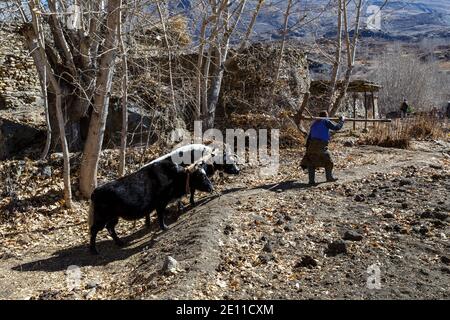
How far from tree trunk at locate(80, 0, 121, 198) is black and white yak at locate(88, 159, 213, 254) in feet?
8.24

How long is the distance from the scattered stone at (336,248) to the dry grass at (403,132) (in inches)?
376

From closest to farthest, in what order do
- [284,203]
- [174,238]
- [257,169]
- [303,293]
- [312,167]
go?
[303,293], [174,238], [284,203], [312,167], [257,169]

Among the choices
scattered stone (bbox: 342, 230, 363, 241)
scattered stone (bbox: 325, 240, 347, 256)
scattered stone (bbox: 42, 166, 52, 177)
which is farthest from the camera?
scattered stone (bbox: 42, 166, 52, 177)

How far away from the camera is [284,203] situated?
835 centimetres

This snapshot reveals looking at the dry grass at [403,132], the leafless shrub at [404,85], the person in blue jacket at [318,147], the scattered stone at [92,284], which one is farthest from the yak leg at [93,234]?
the leafless shrub at [404,85]

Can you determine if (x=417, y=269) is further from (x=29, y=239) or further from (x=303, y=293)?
(x=29, y=239)

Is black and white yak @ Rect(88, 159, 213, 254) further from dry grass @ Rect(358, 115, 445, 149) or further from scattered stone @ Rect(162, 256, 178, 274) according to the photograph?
dry grass @ Rect(358, 115, 445, 149)

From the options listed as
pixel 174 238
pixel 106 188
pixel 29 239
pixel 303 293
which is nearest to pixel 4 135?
pixel 29 239

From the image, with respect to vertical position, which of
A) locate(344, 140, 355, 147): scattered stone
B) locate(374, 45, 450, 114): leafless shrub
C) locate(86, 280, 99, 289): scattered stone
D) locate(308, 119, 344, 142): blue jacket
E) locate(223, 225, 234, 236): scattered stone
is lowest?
locate(86, 280, 99, 289): scattered stone

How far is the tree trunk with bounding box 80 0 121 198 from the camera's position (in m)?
9.41

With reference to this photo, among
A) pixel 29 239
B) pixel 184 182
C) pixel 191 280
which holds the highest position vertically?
pixel 184 182

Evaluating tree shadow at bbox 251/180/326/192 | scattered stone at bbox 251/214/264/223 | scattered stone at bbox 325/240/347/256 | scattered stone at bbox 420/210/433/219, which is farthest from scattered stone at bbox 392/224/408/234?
tree shadow at bbox 251/180/326/192

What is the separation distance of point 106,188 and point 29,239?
2.29 meters

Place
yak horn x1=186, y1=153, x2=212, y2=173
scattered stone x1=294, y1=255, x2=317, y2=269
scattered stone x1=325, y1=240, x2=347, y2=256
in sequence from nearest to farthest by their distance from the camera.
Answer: scattered stone x1=294, y1=255, x2=317, y2=269 → scattered stone x1=325, y1=240, x2=347, y2=256 → yak horn x1=186, y1=153, x2=212, y2=173
